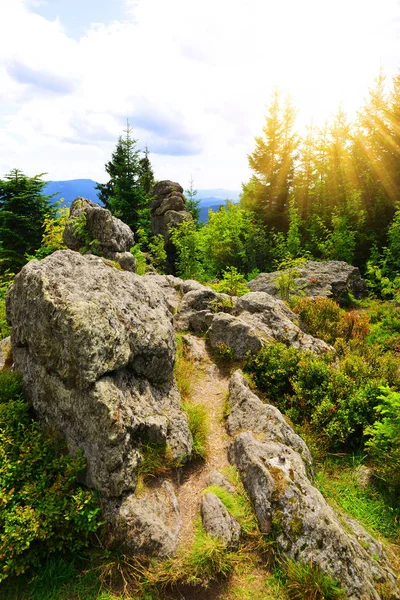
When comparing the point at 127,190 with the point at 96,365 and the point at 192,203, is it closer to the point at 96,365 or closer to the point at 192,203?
the point at 192,203

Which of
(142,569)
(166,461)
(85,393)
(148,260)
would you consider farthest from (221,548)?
(148,260)

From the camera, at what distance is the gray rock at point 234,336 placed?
35.6 ft

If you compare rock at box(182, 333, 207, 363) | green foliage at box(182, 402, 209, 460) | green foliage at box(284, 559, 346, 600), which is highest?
rock at box(182, 333, 207, 363)

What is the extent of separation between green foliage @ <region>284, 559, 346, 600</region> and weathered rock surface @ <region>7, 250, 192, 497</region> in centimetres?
278

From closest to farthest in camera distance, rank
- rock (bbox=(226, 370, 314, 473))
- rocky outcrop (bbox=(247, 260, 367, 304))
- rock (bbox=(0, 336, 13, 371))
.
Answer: rock (bbox=(226, 370, 314, 473)) < rock (bbox=(0, 336, 13, 371)) < rocky outcrop (bbox=(247, 260, 367, 304))

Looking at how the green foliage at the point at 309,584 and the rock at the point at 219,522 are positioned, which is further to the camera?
the rock at the point at 219,522

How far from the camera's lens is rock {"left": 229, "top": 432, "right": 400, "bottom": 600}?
507cm

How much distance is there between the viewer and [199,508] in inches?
236

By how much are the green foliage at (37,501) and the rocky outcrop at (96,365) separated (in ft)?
1.10

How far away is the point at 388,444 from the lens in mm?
7590

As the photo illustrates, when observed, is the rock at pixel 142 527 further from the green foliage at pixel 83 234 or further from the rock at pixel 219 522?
the green foliage at pixel 83 234

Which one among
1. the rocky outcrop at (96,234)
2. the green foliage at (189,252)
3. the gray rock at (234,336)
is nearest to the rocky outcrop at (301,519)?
the gray rock at (234,336)

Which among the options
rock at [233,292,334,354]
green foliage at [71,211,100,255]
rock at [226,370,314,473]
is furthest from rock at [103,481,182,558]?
green foliage at [71,211,100,255]

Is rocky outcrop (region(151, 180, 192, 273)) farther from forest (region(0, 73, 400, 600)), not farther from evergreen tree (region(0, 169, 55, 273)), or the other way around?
evergreen tree (region(0, 169, 55, 273))
